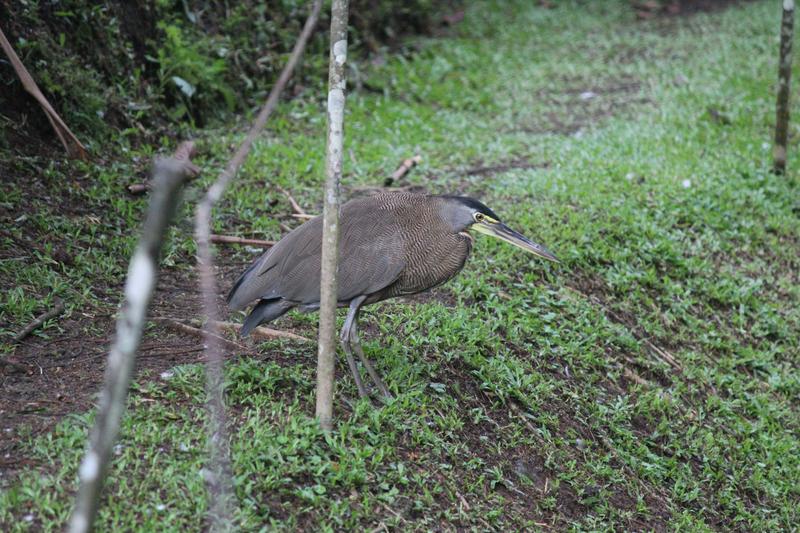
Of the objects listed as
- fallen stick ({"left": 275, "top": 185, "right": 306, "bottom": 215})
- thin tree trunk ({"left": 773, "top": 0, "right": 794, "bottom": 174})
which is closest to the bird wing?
fallen stick ({"left": 275, "top": 185, "right": 306, "bottom": 215})

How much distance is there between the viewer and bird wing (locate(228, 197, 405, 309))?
15.0 ft

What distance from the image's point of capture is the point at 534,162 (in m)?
8.97

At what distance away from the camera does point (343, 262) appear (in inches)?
182

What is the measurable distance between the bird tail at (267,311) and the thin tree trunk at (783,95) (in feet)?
21.1

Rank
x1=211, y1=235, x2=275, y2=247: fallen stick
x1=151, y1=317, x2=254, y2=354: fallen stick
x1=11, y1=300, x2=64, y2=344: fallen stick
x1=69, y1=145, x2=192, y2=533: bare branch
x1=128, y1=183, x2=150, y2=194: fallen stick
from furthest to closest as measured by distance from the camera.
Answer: x1=128, y1=183, x2=150, y2=194: fallen stick, x1=211, y1=235, x2=275, y2=247: fallen stick, x1=151, y1=317, x2=254, y2=354: fallen stick, x1=11, y1=300, x2=64, y2=344: fallen stick, x1=69, y1=145, x2=192, y2=533: bare branch

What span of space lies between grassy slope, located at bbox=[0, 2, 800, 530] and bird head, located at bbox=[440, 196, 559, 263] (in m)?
0.90

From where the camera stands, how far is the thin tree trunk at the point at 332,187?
12.7 feet

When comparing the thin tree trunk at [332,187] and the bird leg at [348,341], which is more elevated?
the thin tree trunk at [332,187]

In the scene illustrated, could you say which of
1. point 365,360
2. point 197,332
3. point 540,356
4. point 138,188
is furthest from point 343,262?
point 138,188

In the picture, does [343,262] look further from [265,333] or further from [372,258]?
[265,333]

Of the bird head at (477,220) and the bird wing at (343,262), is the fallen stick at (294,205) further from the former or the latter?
the bird head at (477,220)

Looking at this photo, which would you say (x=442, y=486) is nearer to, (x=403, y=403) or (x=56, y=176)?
(x=403, y=403)

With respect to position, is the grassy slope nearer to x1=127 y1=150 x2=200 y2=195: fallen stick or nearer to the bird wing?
x1=127 y1=150 x2=200 y2=195: fallen stick

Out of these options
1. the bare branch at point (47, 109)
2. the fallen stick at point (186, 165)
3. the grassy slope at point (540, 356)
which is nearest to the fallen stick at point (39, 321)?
the grassy slope at point (540, 356)
